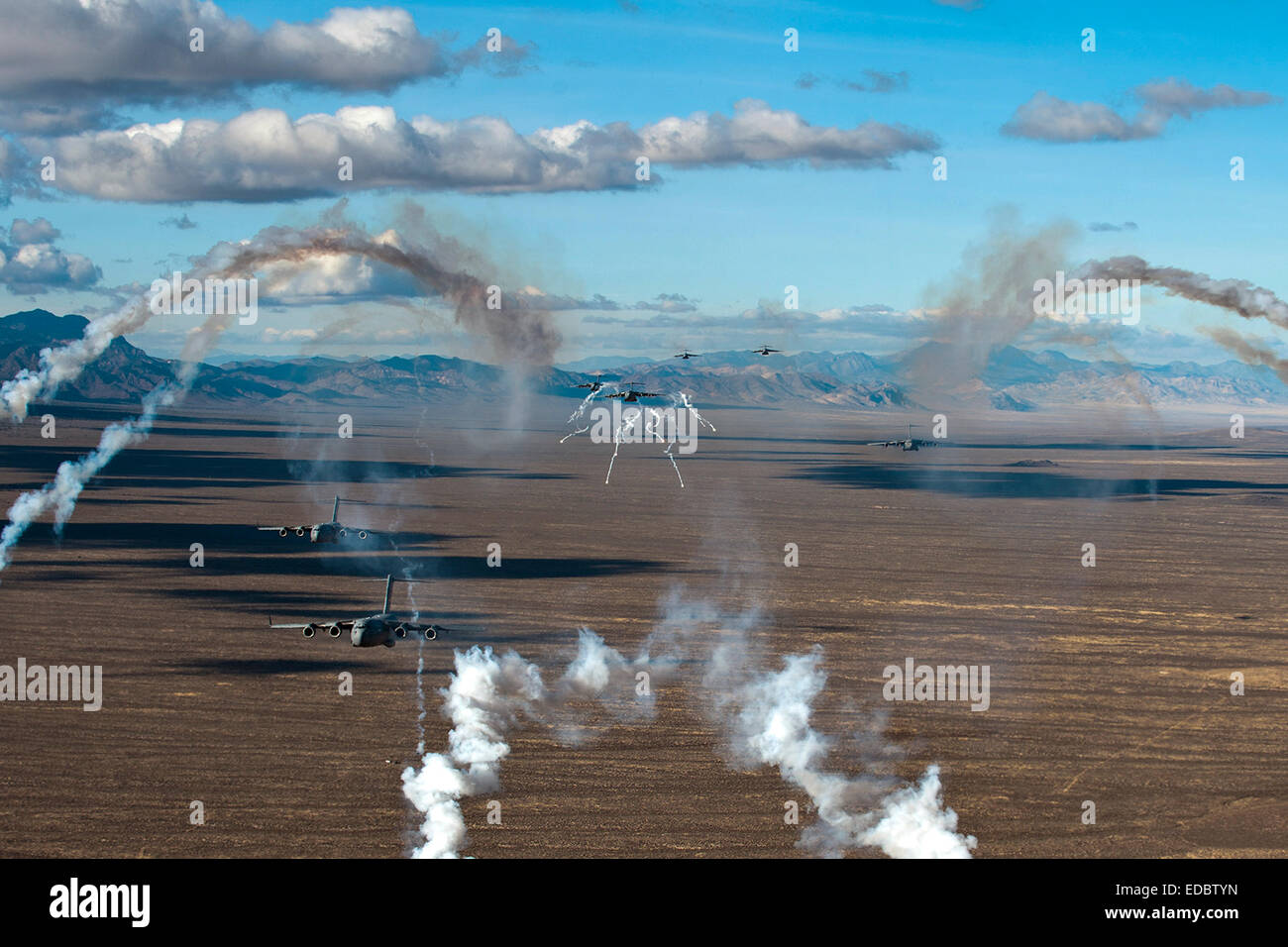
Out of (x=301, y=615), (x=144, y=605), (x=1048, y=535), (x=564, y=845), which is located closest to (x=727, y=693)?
(x=564, y=845)

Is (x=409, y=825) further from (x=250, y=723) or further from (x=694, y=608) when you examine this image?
(x=694, y=608)

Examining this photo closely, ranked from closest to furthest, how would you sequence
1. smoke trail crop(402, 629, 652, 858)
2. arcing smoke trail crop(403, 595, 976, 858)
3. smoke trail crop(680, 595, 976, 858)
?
smoke trail crop(680, 595, 976, 858) < arcing smoke trail crop(403, 595, 976, 858) < smoke trail crop(402, 629, 652, 858)

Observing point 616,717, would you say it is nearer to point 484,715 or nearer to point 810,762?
point 484,715

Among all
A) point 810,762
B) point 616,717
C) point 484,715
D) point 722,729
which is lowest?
point 810,762

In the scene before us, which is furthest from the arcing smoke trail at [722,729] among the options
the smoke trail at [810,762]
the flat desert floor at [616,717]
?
the flat desert floor at [616,717]

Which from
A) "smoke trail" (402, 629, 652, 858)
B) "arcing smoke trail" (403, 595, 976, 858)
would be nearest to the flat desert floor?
"smoke trail" (402, 629, 652, 858)

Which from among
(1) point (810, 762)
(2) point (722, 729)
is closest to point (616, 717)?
(2) point (722, 729)

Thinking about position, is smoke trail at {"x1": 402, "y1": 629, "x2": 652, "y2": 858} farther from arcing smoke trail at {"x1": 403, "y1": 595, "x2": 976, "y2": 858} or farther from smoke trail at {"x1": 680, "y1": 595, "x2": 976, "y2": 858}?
smoke trail at {"x1": 680, "y1": 595, "x2": 976, "y2": 858}

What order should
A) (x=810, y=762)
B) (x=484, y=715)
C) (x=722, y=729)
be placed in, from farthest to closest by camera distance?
1. (x=484, y=715)
2. (x=722, y=729)
3. (x=810, y=762)
